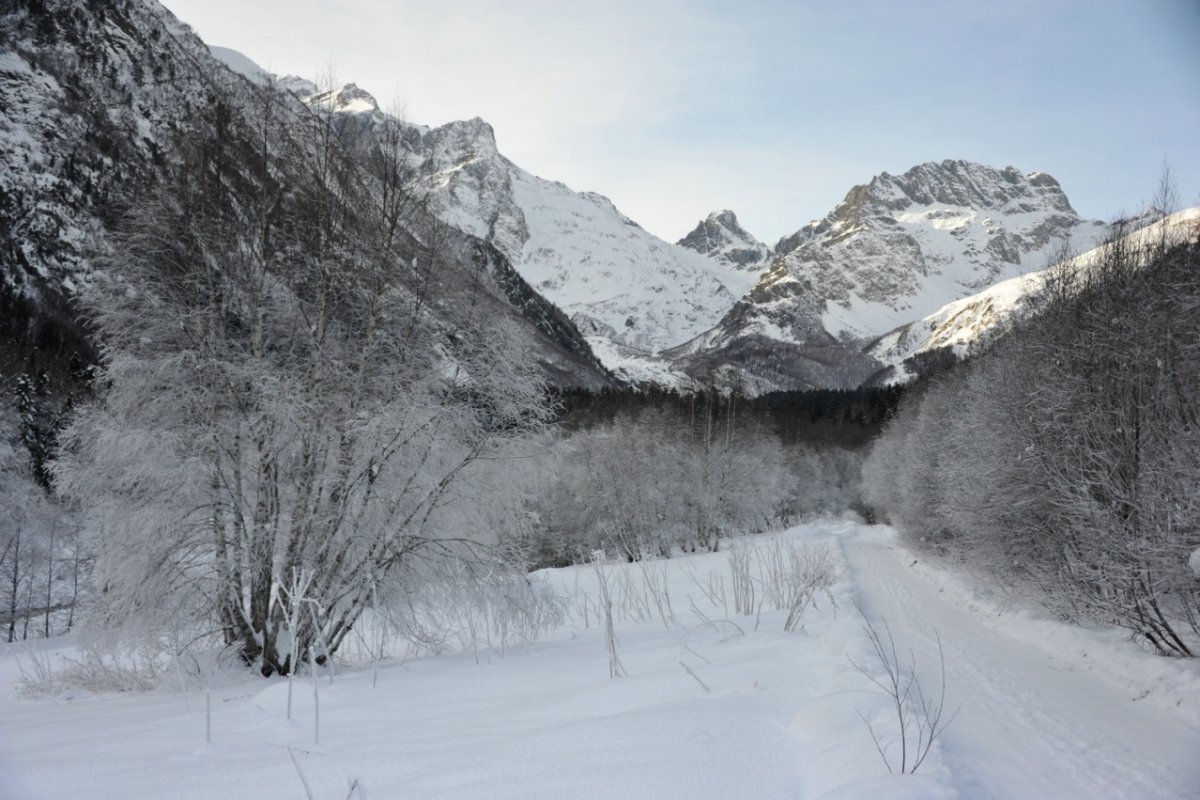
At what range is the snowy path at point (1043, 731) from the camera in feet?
14.9

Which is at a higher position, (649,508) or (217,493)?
(217,493)

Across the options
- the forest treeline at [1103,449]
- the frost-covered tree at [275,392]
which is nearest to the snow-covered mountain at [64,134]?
the forest treeline at [1103,449]

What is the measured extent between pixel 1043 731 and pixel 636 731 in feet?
16.3

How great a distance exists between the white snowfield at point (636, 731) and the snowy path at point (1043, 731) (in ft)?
0.11

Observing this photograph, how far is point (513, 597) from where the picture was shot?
964cm

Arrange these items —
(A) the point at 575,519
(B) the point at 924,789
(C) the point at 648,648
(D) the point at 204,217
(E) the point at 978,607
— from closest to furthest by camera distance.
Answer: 1. (B) the point at 924,789
2. (C) the point at 648,648
3. (D) the point at 204,217
4. (E) the point at 978,607
5. (A) the point at 575,519

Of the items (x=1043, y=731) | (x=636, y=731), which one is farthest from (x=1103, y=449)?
(x=636, y=731)

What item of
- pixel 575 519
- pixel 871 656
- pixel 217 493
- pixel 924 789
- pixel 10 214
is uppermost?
pixel 10 214

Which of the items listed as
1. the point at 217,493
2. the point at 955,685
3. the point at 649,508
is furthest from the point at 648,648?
the point at 649,508

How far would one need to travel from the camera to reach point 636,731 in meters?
3.78

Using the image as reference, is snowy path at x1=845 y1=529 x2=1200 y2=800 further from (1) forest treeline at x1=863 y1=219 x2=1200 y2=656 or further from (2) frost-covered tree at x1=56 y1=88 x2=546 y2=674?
(2) frost-covered tree at x1=56 y1=88 x2=546 y2=674

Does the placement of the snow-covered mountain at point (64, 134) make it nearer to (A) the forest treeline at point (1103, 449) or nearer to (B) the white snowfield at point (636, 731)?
(A) the forest treeline at point (1103, 449)

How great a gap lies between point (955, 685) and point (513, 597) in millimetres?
6064

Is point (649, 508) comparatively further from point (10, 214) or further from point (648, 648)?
point (10, 214)
